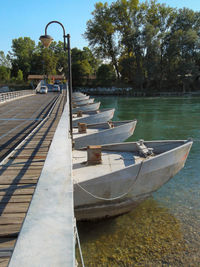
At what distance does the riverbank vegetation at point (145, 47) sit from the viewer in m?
61.0

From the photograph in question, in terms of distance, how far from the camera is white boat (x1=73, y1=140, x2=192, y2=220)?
5.76 m

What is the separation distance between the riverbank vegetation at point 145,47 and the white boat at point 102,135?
53994mm

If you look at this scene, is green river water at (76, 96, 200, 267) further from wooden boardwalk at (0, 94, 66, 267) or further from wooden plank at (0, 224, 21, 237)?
wooden plank at (0, 224, 21, 237)

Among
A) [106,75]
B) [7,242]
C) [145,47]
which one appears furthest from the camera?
[106,75]

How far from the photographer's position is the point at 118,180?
19.5 ft

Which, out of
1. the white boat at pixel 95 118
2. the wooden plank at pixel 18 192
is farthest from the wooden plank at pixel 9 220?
the white boat at pixel 95 118

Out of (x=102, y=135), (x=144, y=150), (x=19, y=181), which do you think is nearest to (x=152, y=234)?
(x=144, y=150)

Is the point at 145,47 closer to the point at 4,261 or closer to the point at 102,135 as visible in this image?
the point at 102,135

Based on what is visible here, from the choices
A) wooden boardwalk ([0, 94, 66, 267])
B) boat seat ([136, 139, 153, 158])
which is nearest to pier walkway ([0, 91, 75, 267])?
wooden boardwalk ([0, 94, 66, 267])

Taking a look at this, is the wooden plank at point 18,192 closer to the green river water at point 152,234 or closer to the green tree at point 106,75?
the green river water at point 152,234

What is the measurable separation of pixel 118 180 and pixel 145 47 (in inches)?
2441

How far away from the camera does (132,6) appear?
208ft

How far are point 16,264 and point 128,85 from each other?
71933 millimetres

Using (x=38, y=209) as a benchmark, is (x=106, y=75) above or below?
above
